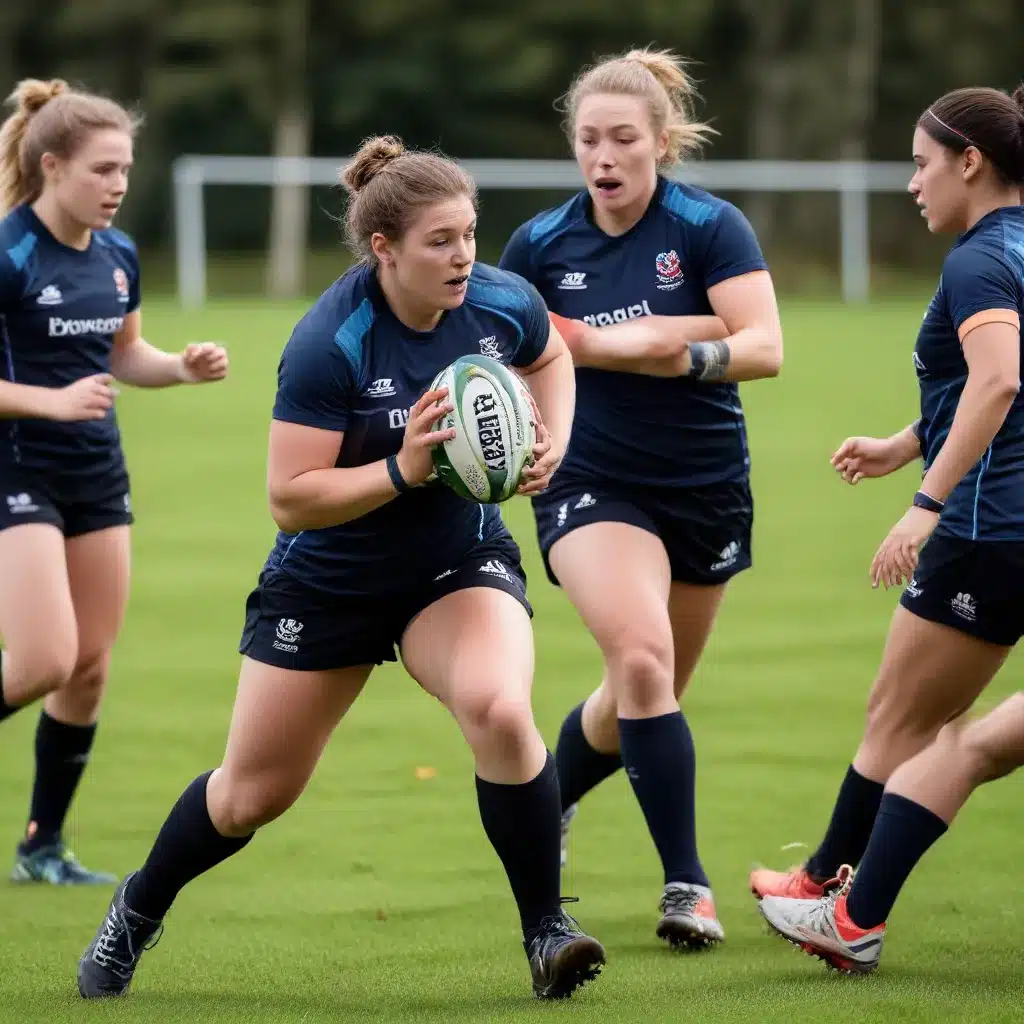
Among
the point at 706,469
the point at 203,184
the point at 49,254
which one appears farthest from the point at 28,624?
the point at 203,184

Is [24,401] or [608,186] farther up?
[608,186]

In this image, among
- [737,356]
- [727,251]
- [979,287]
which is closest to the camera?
[979,287]

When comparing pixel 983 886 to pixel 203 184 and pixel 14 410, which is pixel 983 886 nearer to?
pixel 14 410

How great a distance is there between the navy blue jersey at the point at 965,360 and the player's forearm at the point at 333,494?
4.38 feet

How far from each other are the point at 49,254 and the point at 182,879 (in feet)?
7.01

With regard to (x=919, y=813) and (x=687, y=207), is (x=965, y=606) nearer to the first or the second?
(x=919, y=813)

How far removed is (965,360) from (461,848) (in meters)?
2.57

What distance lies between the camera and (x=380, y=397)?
4262 millimetres

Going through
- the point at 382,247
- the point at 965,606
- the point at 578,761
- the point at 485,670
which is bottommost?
the point at 578,761

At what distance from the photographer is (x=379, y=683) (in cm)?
866

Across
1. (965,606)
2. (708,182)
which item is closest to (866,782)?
(965,606)

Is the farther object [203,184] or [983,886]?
[203,184]

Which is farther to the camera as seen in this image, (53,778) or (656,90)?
(53,778)

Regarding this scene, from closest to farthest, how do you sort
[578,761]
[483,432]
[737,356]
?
[483,432] → [737,356] → [578,761]
